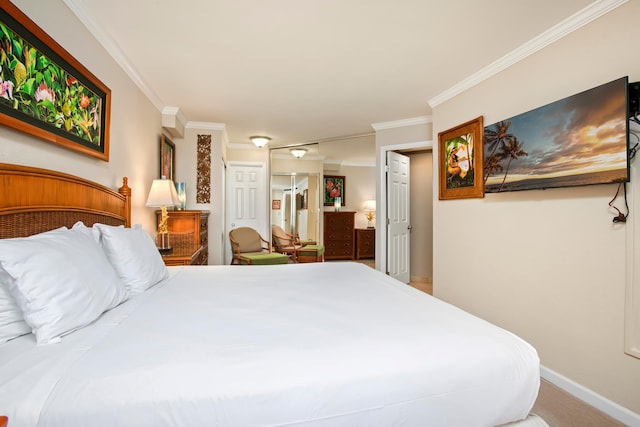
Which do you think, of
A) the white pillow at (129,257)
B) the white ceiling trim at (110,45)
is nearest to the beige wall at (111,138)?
the white ceiling trim at (110,45)

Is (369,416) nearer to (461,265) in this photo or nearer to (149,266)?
(149,266)

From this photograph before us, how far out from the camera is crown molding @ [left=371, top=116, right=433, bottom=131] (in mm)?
4109

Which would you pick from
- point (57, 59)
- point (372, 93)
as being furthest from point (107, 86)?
point (372, 93)

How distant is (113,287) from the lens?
1.35 metres

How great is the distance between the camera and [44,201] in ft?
4.94

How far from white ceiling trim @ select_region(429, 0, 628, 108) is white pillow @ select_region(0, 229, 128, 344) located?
10.4ft

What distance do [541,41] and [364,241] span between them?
5.48m

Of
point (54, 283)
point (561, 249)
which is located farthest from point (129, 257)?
point (561, 249)

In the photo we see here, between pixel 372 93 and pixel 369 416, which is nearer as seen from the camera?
pixel 369 416

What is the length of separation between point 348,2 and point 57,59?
1.71 m

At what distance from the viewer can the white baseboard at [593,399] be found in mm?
1707

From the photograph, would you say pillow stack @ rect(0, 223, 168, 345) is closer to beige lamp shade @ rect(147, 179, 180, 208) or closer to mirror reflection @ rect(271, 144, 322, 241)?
beige lamp shade @ rect(147, 179, 180, 208)

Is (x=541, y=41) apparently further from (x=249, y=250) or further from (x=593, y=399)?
(x=249, y=250)

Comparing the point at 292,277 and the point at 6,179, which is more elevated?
the point at 6,179
